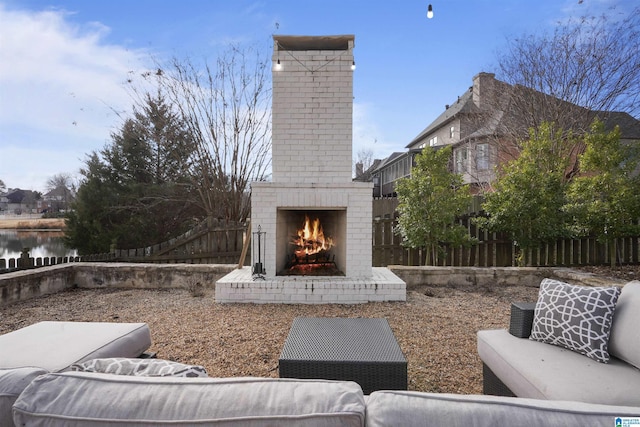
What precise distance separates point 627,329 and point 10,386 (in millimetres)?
2621

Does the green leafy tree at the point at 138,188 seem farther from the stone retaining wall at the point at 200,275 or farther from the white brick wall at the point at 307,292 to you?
the white brick wall at the point at 307,292

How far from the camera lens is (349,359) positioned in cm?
176

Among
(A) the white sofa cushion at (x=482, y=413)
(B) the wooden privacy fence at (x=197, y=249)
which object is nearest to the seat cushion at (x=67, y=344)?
(A) the white sofa cushion at (x=482, y=413)

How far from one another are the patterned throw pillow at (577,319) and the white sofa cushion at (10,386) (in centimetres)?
239

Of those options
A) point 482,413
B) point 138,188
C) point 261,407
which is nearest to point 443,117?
point 138,188

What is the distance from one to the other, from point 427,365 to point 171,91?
833 centimetres

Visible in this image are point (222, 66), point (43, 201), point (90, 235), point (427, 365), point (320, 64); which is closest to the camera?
point (427, 365)

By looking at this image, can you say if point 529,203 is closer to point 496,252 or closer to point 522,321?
point 496,252

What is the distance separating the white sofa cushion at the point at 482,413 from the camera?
2.70ft

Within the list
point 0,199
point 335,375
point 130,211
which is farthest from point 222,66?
point 0,199

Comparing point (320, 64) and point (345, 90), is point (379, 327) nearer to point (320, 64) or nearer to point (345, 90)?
point (345, 90)

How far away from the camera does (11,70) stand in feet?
18.5

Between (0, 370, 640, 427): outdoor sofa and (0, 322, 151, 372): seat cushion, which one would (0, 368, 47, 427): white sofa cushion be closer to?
(0, 370, 640, 427): outdoor sofa

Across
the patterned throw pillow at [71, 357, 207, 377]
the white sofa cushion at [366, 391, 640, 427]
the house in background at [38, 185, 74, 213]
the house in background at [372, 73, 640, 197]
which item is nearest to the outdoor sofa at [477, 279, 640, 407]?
the white sofa cushion at [366, 391, 640, 427]
